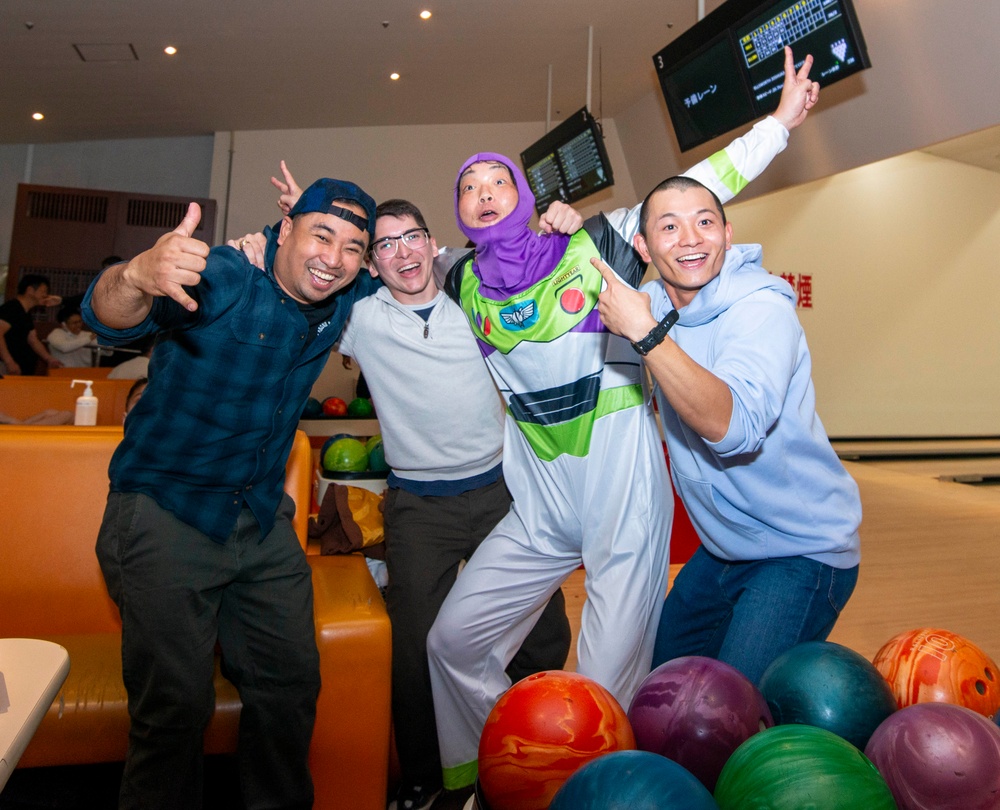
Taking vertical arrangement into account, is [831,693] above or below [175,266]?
below

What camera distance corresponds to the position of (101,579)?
7.87ft

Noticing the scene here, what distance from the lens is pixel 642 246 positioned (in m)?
1.95

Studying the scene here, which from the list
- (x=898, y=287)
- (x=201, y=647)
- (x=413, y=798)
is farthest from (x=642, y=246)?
(x=898, y=287)

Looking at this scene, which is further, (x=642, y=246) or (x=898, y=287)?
(x=898, y=287)

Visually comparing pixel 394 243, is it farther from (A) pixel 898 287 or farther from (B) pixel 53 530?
(A) pixel 898 287

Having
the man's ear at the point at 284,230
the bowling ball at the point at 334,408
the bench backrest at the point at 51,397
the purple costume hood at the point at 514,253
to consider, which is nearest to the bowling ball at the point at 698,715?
the purple costume hood at the point at 514,253

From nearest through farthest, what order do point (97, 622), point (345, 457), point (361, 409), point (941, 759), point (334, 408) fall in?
point (941, 759), point (97, 622), point (345, 457), point (334, 408), point (361, 409)

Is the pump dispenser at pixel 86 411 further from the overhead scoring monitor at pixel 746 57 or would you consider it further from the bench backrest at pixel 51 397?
the overhead scoring monitor at pixel 746 57

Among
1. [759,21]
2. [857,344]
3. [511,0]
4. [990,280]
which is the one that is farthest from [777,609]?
[990,280]

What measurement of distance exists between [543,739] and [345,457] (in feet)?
8.58

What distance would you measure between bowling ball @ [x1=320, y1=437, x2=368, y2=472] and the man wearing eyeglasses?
4.31 feet

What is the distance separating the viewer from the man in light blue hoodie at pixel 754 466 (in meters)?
1.64

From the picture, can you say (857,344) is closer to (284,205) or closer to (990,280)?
(990,280)

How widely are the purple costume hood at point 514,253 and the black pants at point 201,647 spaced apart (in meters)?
0.87
